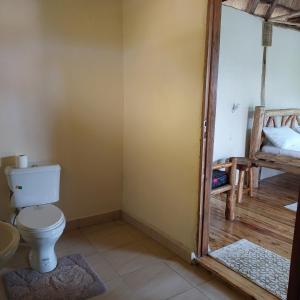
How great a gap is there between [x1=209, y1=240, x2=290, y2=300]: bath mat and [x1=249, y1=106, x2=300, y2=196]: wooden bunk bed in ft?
4.74

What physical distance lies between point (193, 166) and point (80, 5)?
70.6 inches

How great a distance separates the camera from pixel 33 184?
239 cm

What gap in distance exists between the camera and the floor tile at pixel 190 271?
82.4 inches

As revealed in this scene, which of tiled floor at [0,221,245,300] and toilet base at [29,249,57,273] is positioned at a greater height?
toilet base at [29,249,57,273]

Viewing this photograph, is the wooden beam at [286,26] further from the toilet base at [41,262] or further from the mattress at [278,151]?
the toilet base at [41,262]

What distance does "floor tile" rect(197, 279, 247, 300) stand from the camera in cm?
192

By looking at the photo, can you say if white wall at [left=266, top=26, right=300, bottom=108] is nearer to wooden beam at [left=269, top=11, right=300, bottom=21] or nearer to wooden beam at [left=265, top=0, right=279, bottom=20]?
wooden beam at [left=269, top=11, right=300, bottom=21]

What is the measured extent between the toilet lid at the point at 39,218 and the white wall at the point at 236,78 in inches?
87.9

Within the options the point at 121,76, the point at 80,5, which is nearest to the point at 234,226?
the point at 121,76

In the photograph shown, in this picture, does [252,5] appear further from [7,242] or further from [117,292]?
[7,242]

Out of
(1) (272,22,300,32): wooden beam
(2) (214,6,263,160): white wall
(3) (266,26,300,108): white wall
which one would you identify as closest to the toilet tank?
(2) (214,6,263,160): white wall

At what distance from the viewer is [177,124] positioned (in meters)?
2.33

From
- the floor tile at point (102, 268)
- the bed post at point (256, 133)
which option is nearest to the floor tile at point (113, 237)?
the floor tile at point (102, 268)

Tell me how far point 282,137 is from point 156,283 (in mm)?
2770
